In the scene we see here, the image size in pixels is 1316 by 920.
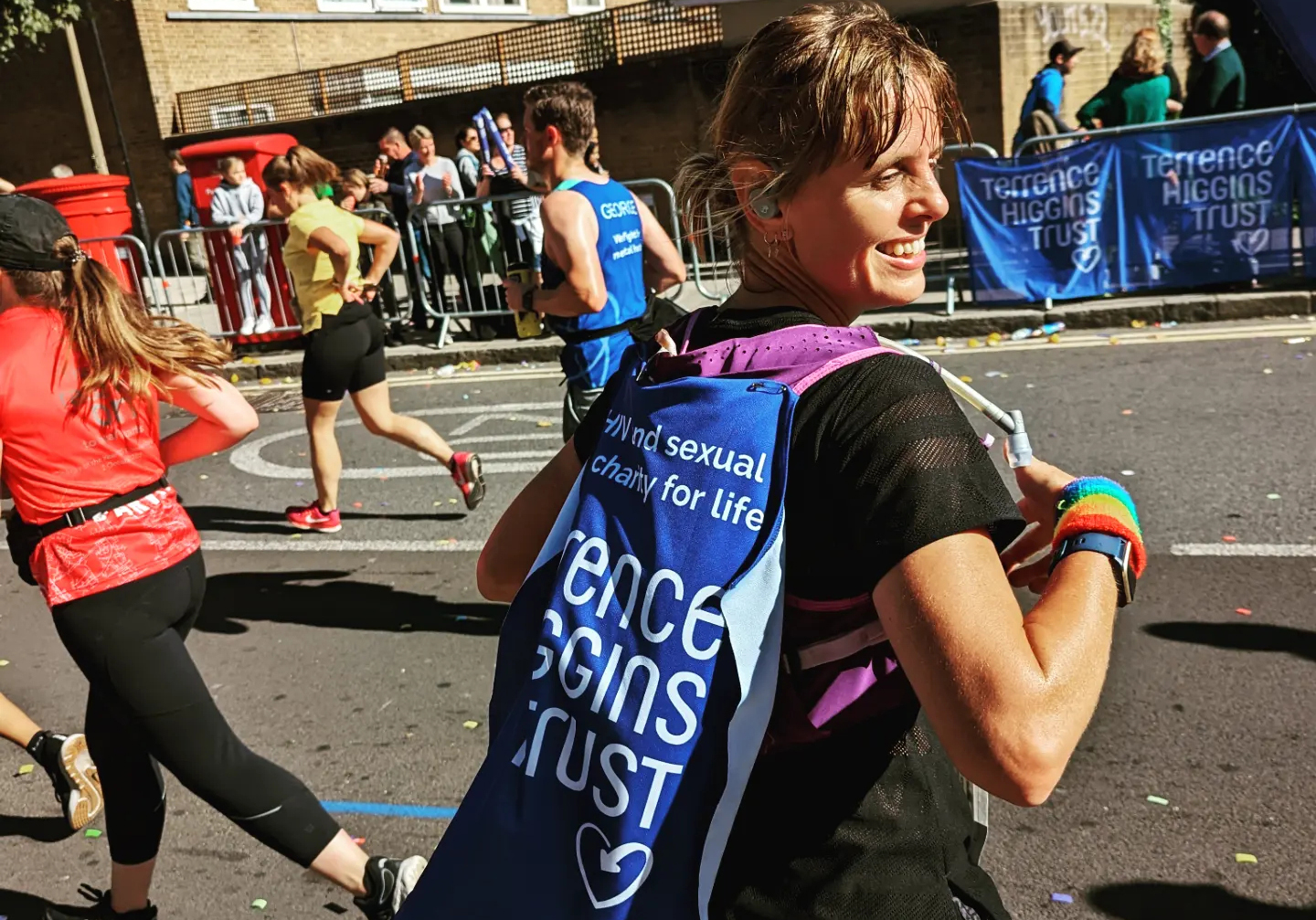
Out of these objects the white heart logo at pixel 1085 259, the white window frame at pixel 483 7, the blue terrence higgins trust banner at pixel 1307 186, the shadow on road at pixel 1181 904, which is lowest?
the shadow on road at pixel 1181 904

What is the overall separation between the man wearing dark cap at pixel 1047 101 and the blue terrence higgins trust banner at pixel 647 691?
35.7ft

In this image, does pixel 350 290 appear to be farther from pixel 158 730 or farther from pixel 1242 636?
pixel 1242 636

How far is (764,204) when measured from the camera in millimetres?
1359

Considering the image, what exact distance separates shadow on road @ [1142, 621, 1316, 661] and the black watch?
3193 mm

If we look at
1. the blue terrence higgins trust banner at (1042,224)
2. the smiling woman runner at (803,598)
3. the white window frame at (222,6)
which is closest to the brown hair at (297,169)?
the smiling woman runner at (803,598)

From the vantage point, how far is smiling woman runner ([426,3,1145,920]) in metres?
1.14

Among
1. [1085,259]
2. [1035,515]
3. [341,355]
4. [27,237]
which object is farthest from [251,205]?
[1035,515]

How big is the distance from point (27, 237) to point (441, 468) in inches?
180

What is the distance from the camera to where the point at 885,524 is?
3.77ft

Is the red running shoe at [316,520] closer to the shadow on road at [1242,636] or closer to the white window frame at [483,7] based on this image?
the shadow on road at [1242,636]

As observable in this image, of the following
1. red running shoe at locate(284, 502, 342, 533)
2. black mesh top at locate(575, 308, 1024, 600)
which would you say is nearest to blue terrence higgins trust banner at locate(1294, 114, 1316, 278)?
red running shoe at locate(284, 502, 342, 533)

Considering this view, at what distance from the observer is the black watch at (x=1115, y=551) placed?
4.14 ft

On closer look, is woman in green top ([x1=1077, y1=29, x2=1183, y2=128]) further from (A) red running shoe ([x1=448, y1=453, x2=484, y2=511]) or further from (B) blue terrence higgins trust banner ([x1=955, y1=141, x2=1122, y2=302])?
(A) red running shoe ([x1=448, y1=453, x2=484, y2=511])

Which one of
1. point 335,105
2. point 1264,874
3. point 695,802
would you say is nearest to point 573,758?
point 695,802
